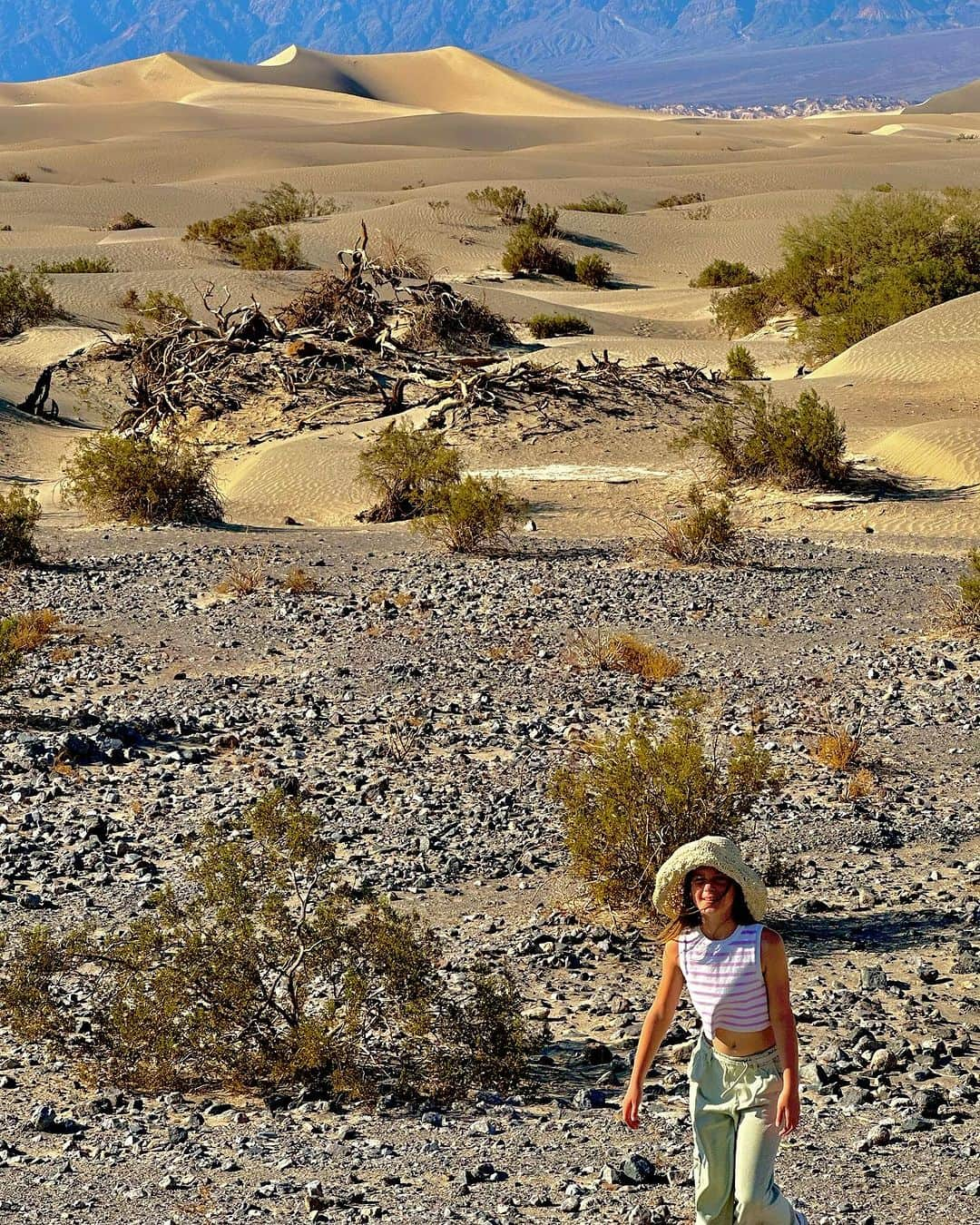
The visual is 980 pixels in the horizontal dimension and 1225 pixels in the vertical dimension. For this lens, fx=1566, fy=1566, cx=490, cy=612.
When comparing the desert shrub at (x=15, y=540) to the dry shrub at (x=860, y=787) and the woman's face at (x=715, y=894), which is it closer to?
the dry shrub at (x=860, y=787)

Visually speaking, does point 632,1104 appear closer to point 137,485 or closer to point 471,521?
point 471,521

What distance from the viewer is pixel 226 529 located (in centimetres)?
1789

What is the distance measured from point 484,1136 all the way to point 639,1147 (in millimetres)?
540

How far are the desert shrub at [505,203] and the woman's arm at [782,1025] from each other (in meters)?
44.7

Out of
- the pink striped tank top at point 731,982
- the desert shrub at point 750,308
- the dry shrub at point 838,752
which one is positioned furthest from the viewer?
the desert shrub at point 750,308

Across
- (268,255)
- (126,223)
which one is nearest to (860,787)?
(268,255)

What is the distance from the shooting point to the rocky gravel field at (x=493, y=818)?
16.6ft

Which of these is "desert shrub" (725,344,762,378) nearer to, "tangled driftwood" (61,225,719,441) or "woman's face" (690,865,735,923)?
"tangled driftwood" (61,225,719,441)

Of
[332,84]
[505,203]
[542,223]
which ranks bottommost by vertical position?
[542,223]

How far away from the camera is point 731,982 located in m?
4.07

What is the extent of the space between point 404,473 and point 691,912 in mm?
14687

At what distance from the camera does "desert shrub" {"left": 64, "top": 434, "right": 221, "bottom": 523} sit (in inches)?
704

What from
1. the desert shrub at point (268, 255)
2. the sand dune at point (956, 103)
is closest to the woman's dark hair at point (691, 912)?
the desert shrub at point (268, 255)

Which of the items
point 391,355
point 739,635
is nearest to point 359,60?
point 391,355
